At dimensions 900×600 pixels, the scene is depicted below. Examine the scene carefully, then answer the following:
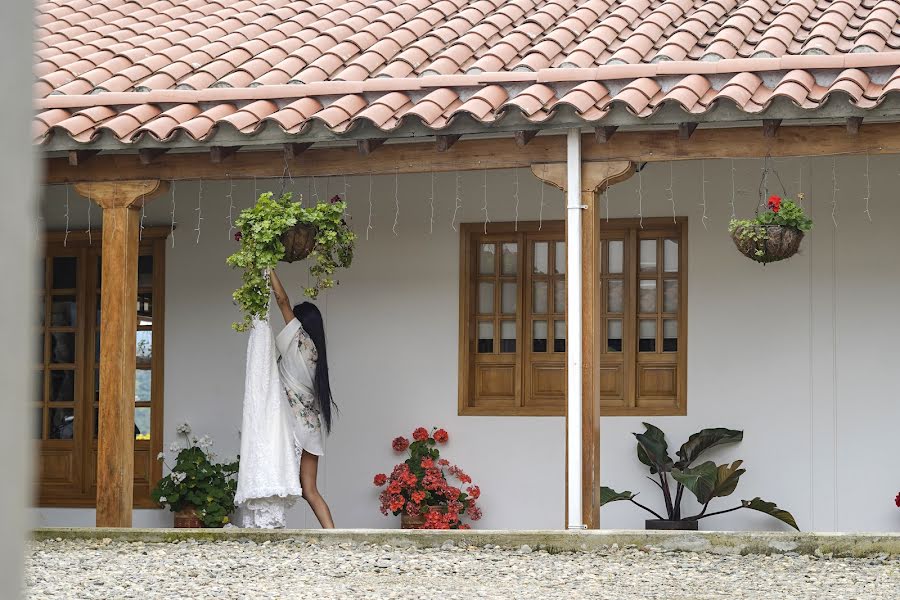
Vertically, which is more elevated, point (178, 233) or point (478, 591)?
point (178, 233)

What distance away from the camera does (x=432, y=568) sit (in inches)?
244

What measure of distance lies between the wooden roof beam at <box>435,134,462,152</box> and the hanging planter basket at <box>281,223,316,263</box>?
3.08ft

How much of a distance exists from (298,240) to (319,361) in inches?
34.4

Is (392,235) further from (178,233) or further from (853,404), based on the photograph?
(853,404)

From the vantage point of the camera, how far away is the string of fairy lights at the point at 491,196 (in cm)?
870

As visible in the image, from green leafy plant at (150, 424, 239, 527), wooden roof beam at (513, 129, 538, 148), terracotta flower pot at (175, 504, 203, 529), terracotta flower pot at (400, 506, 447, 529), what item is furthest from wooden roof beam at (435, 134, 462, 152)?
terracotta flower pot at (175, 504, 203, 529)

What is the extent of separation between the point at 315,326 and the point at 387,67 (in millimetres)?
1757

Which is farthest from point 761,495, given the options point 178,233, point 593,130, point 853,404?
point 178,233

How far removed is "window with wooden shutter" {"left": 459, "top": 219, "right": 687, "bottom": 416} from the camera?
Result: 906cm

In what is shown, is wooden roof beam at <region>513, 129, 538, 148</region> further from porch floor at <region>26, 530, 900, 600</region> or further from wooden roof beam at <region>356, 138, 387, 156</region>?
porch floor at <region>26, 530, 900, 600</region>

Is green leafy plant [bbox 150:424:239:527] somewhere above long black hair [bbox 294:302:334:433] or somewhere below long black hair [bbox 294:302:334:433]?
below

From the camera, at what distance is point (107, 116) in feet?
25.5

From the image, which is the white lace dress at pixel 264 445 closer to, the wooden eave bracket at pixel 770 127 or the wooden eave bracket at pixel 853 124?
the wooden eave bracket at pixel 770 127

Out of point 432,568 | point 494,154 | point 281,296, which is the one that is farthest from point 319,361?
point 432,568
